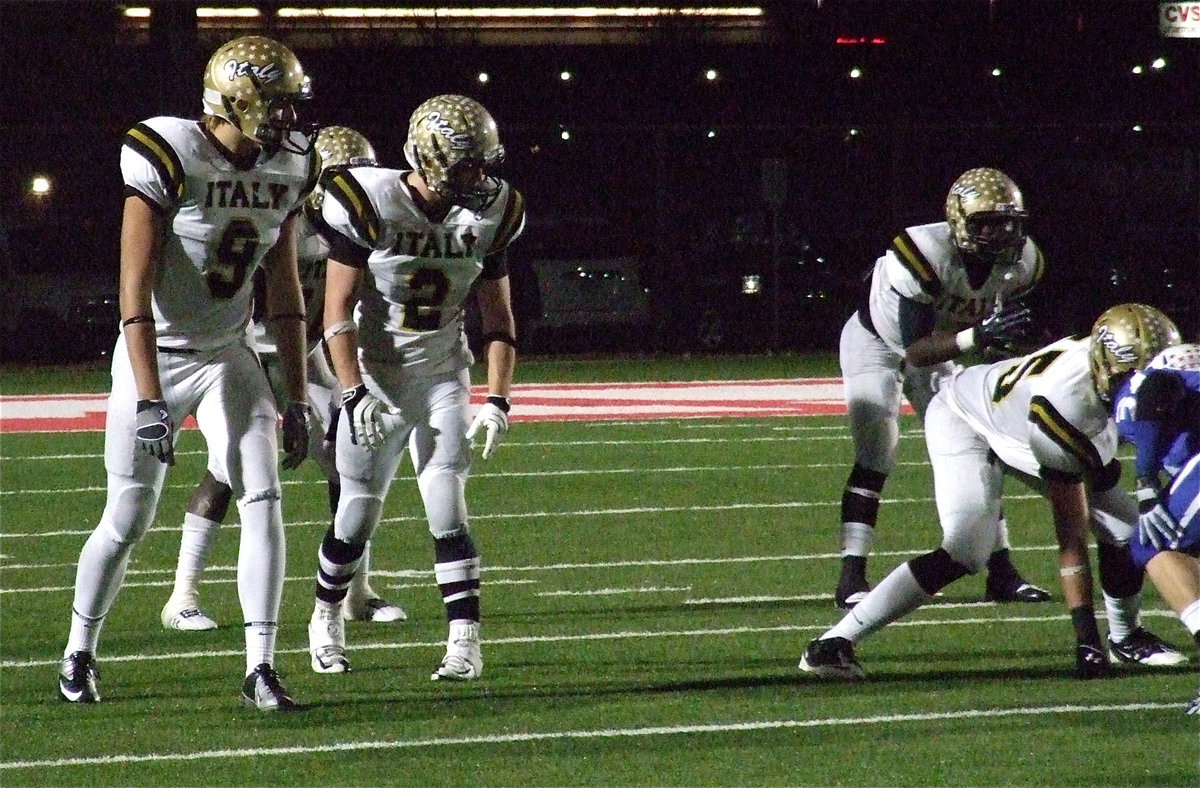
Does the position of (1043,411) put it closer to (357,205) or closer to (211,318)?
(357,205)

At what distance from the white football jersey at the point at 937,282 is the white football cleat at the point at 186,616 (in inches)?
93.2

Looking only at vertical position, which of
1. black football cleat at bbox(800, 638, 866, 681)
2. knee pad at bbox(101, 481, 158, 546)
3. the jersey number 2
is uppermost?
the jersey number 2

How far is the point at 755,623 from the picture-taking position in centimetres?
624

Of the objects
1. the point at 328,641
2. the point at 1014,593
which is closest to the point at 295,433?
the point at 328,641

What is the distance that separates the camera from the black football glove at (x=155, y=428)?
15.6 feet

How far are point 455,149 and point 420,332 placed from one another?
0.53 meters

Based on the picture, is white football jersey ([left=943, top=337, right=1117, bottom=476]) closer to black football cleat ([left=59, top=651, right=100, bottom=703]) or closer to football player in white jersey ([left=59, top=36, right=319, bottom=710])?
football player in white jersey ([left=59, top=36, right=319, bottom=710])

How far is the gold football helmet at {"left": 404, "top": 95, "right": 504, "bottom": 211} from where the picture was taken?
207 inches

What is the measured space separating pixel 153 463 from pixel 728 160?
62.2 feet

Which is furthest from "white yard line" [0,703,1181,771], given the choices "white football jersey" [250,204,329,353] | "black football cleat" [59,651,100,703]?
"white football jersey" [250,204,329,353]

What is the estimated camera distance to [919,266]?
6262 millimetres

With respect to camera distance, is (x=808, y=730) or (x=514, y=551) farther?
(x=514, y=551)

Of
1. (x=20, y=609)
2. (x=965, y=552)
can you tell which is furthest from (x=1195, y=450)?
(x=20, y=609)

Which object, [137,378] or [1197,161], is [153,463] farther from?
[1197,161]
